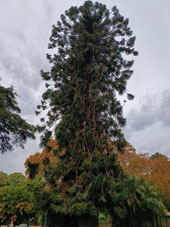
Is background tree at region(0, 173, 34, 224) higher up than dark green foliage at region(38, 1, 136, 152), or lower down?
lower down

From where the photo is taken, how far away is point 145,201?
372 inches

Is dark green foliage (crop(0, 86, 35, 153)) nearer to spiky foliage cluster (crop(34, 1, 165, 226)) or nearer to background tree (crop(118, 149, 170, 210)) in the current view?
spiky foliage cluster (crop(34, 1, 165, 226))

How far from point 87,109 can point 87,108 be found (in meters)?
0.11

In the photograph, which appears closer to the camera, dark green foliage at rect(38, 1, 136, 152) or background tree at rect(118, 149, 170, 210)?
dark green foliage at rect(38, 1, 136, 152)

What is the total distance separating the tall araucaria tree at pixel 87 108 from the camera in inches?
281

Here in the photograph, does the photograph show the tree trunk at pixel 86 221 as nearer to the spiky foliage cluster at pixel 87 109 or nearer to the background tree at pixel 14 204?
the spiky foliage cluster at pixel 87 109

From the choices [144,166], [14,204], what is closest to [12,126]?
[14,204]

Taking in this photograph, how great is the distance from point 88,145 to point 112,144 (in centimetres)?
109

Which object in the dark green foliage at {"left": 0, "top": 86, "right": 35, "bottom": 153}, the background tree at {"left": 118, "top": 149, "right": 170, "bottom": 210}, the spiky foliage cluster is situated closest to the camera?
the spiky foliage cluster

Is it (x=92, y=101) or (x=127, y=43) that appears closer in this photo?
(x=92, y=101)

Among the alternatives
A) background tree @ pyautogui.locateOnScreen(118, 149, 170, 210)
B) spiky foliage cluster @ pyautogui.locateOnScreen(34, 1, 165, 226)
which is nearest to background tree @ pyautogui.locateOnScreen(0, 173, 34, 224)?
spiky foliage cluster @ pyautogui.locateOnScreen(34, 1, 165, 226)

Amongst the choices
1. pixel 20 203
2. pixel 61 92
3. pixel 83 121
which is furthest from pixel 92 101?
pixel 20 203

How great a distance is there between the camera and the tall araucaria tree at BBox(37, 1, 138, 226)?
7133 millimetres

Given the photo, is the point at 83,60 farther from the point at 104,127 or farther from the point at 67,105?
the point at 104,127
